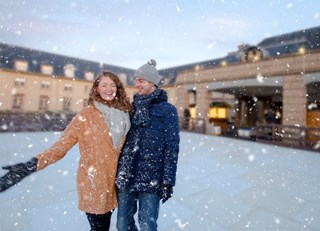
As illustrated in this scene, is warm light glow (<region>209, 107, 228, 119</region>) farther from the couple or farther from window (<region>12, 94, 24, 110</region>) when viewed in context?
window (<region>12, 94, 24, 110</region>)

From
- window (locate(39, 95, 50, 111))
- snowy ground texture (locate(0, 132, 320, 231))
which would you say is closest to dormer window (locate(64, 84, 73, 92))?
window (locate(39, 95, 50, 111))

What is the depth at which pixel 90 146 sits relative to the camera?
1912 millimetres

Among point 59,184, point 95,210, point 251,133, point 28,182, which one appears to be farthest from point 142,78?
point 251,133

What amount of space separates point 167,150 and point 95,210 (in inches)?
30.3

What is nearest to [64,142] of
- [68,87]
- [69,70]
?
[68,87]

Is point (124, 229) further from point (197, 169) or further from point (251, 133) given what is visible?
point (251, 133)

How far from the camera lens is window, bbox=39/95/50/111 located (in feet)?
99.7

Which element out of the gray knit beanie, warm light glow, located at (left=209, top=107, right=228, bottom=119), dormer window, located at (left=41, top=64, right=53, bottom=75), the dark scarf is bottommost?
warm light glow, located at (left=209, top=107, right=228, bottom=119)

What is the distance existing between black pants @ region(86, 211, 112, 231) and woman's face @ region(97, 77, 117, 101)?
3.25 ft

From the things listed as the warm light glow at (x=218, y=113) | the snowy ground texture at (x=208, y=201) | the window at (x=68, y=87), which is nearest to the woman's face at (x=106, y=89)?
the snowy ground texture at (x=208, y=201)

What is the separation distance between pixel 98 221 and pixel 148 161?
2.14 ft

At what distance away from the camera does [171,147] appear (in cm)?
203

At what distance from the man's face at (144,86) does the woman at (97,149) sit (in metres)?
0.31

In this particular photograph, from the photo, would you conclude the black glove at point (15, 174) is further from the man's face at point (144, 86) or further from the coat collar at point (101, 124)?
the man's face at point (144, 86)
